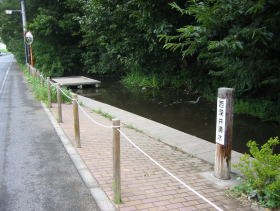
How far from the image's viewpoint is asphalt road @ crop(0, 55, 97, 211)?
4.56 metres

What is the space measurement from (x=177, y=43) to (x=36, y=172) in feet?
22.9

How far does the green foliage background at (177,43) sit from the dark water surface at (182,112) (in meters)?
0.91

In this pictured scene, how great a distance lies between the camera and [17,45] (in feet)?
132

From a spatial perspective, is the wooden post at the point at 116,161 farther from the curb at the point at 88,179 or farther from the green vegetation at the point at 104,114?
the green vegetation at the point at 104,114

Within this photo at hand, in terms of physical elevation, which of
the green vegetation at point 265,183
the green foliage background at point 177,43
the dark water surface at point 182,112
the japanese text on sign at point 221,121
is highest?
the green foliage background at point 177,43

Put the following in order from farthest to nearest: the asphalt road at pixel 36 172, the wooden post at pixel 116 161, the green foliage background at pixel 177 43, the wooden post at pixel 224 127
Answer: the green foliage background at pixel 177 43, the wooden post at pixel 224 127, the asphalt road at pixel 36 172, the wooden post at pixel 116 161

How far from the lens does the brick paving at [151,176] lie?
4.40 m

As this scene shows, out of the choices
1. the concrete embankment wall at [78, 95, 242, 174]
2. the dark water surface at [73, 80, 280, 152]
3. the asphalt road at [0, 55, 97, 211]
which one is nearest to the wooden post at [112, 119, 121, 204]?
the asphalt road at [0, 55, 97, 211]

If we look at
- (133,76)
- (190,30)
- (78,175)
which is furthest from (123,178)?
(133,76)

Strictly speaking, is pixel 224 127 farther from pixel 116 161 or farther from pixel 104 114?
pixel 104 114

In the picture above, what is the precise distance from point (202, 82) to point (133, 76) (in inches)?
313

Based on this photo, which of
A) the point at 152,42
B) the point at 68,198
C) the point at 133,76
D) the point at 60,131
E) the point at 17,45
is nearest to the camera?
the point at 68,198

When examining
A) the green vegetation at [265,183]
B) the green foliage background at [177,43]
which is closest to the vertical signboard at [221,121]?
the green vegetation at [265,183]

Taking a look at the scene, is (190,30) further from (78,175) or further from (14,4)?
(14,4)
